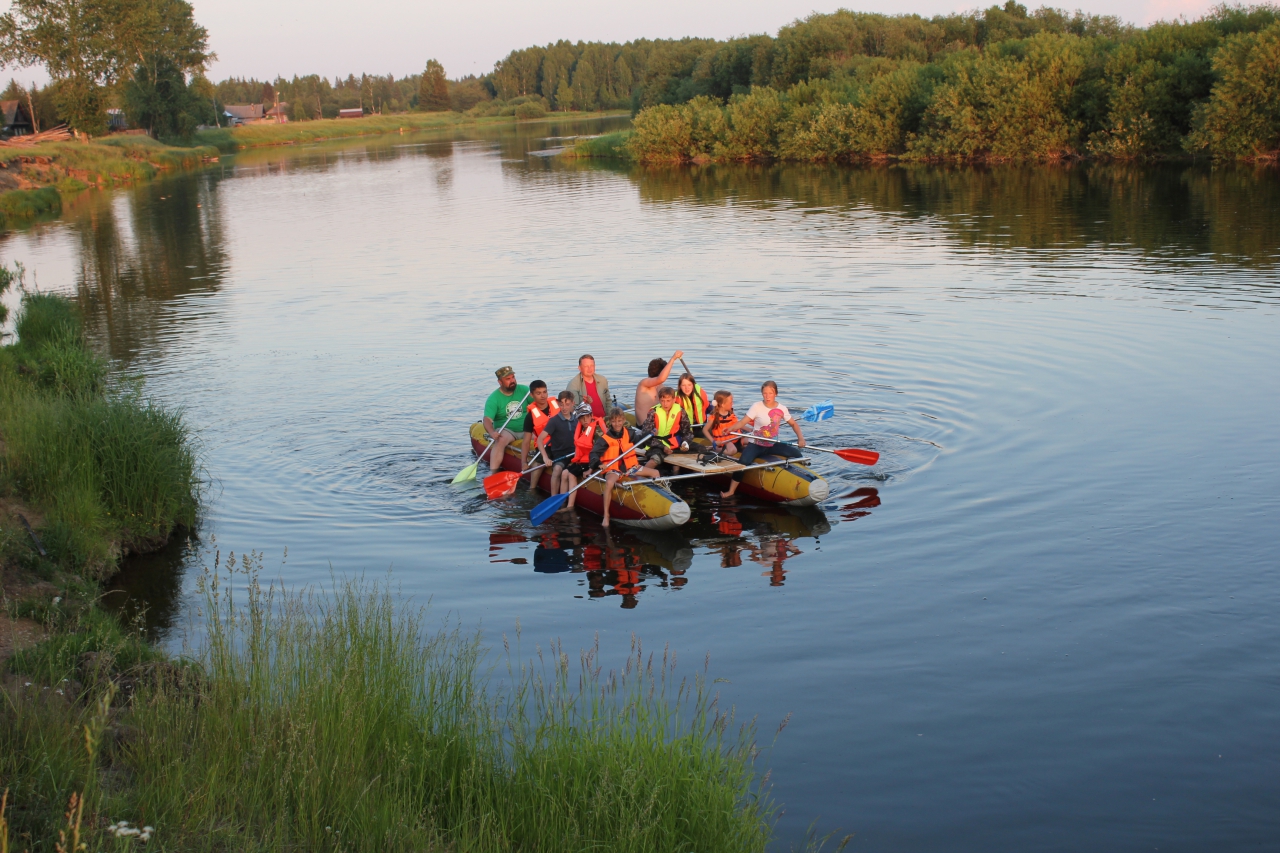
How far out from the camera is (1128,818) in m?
6.27

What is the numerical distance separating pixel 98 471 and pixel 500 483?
4318 mm

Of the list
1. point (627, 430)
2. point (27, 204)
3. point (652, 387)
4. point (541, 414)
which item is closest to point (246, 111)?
point (27, 204)

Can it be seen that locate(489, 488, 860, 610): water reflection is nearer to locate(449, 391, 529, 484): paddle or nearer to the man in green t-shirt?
locate(449, 391, 529, 484): paddle

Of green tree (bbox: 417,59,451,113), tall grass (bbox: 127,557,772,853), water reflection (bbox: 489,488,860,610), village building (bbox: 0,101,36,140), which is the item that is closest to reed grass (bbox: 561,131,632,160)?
village building (bbox: 0,101,36,140)

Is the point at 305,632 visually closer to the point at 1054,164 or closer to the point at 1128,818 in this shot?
the point at 1128,818

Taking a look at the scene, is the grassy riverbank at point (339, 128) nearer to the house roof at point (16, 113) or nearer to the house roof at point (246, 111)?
the house roof at point (246, 111)

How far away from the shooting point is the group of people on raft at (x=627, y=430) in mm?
12398

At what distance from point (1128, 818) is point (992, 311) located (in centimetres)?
1589

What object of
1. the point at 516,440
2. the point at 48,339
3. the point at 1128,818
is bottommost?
the point at 1128,818

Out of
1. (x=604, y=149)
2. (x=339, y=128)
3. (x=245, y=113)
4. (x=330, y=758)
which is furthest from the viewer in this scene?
(x=245, y=113)

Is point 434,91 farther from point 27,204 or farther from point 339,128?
point 27,204

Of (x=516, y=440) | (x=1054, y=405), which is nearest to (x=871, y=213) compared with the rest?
(x=1054, y=405)

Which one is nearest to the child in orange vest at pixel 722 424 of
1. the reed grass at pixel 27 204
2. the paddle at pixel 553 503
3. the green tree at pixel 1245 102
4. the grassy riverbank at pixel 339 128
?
the paddle at pixel 553 503

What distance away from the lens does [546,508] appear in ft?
39.0
